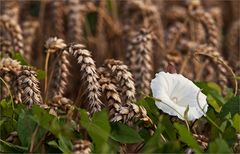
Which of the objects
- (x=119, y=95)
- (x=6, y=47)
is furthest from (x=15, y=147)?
(x=6, y=47)

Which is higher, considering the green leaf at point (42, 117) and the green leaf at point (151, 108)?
the green leaf at point (42, 117)

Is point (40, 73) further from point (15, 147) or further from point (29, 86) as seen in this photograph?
point (15, 147)

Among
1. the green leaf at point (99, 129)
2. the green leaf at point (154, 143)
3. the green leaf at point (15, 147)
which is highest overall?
the green leaf at point (99, 129)

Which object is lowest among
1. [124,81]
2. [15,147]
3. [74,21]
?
[15,147]

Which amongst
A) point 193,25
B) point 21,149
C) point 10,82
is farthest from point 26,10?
point 21,149

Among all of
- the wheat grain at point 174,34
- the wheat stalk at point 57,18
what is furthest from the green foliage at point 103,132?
the wheat stalk at point 57,18

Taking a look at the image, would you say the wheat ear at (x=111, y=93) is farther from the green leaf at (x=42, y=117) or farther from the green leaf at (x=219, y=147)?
the green leaf at (x=219, y=147)

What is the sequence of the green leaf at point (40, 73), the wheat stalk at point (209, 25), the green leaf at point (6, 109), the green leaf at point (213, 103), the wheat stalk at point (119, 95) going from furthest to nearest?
the wheat stalk at point (209, 25), the green leaf at point (40, 73), the green leaf at point (213, 103), the green leaf at point (6, 109), the wheat stalk at point (119, 95)
